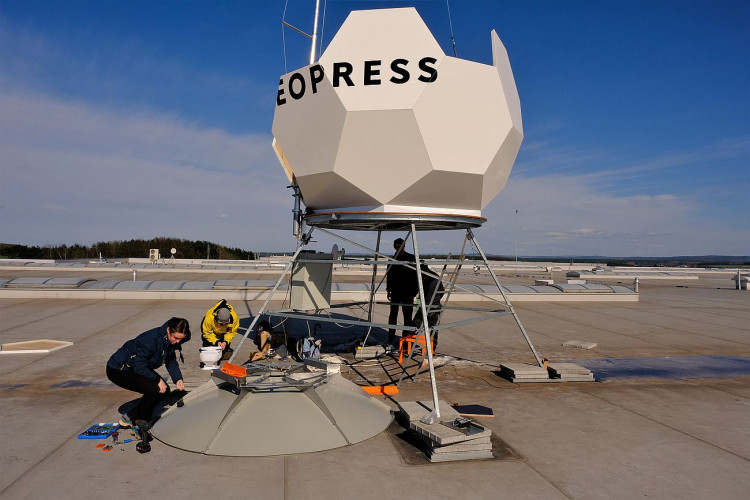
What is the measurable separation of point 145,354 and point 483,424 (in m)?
4.71

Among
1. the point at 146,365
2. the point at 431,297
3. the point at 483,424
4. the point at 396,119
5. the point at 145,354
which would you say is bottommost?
the point at 483,424

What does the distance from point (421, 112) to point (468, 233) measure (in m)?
2.63

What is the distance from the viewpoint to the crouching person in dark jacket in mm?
5973

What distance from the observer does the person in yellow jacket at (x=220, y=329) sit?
321 inches

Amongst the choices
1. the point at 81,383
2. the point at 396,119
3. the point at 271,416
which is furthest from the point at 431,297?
the point at 81,383

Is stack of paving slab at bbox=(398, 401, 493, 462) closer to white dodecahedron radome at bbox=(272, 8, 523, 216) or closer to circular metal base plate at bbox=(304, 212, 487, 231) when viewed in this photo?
circular metal base plate at bbox=(304, 212, 487, 231)

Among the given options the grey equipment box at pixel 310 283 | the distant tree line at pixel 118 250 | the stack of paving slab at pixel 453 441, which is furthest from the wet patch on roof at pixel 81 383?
the distant tree line at pixel 118 250

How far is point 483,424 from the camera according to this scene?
648 centimetres

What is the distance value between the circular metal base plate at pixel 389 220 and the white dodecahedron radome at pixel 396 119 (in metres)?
0.12

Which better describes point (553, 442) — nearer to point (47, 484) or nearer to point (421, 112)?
point (421, 112)

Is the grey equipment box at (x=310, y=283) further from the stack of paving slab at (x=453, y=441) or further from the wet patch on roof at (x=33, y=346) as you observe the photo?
the wet patch on roof at (x=33, y=346)

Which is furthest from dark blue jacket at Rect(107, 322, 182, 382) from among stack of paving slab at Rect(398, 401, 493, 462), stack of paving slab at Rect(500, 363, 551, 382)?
→ stack of paving slab at Rect(500, 363, 551, 382)

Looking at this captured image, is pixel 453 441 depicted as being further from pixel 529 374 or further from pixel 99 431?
pixel 99 431

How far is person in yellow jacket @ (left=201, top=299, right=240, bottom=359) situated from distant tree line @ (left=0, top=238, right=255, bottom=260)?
2036 inches
